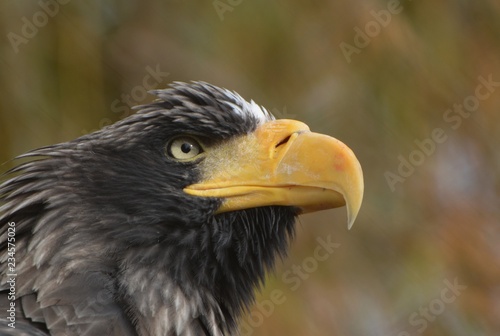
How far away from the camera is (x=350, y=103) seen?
16.1 ft

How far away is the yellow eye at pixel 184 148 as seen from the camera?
118 inches

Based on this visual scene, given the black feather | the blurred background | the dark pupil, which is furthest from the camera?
the blurred background

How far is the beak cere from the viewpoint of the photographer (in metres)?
2.85

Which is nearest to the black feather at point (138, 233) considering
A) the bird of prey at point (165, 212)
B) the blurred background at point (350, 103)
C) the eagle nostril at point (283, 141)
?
the bird of prey at point (165, 212)

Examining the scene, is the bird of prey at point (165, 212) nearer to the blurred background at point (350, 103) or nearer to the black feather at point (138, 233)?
the black feather at point (138, 233)

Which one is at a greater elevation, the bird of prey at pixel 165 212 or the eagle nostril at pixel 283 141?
the eagle nostril at pixel 283 141

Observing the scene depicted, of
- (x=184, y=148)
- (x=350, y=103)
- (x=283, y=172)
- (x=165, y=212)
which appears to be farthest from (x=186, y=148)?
(x=350, y=103)

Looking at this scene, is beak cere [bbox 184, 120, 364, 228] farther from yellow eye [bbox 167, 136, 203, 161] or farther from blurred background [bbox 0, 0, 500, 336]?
blurred background [bbox 0, 0, 500, 336]

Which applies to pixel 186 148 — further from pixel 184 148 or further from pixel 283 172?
pixel 283 172

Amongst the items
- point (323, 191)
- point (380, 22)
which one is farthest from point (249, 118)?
point (380, 22)

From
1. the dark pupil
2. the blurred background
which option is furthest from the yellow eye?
the blurred background

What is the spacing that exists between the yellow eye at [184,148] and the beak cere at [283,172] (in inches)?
1.6

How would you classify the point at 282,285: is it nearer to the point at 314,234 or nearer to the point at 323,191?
the point at 314,234

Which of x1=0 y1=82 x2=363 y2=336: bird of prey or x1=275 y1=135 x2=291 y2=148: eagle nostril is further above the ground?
x1=275 y1=135 x2=291 y2=148: eagle nostril
